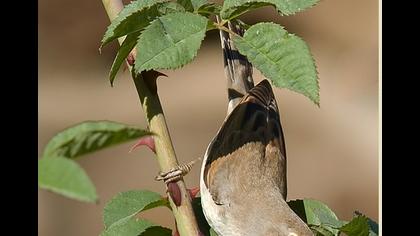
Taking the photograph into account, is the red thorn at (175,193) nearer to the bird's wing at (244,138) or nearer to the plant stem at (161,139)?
the plant stem at (161,139)

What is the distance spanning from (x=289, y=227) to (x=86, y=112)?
3.63m

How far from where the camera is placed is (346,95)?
5.38 metres

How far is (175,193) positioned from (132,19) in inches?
8.9

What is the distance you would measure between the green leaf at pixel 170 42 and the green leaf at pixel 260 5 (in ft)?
0.11

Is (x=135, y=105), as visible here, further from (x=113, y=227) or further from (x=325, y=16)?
(x=113, y=227)

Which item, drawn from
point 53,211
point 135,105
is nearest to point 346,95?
point 135,105

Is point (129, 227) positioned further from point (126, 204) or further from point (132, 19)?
point (132, 19)

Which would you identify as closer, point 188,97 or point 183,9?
point 183,9

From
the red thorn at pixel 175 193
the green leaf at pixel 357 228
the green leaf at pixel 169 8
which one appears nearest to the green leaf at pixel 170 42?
the green leaf at pixel 169 8

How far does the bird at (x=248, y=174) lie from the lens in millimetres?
1641

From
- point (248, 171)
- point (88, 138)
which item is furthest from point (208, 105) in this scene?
point (88, 138)

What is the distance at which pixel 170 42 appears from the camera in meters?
0.88

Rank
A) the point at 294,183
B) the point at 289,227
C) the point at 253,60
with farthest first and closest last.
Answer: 1. the point at 294,183
2. the point at 289,227
3. the point at 253,60

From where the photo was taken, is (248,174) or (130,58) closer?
(130,58)
